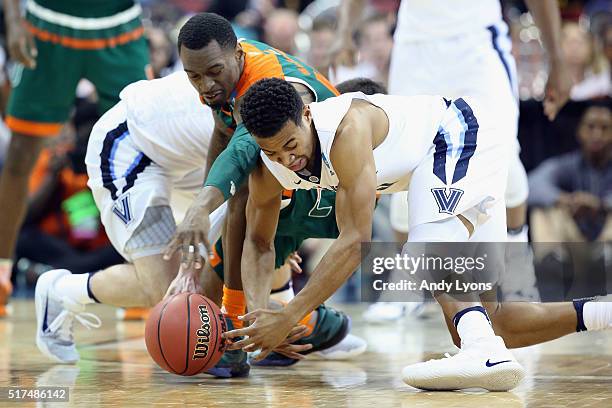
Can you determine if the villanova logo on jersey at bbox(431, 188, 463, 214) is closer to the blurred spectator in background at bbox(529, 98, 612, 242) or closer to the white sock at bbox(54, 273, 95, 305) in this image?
the white sock at bbox(54, 273, 95, 305)

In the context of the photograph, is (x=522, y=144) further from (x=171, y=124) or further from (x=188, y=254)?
(x=188, y=254)

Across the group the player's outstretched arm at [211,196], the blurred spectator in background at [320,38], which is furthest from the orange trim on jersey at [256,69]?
the blurred spectator in background at [320,38]

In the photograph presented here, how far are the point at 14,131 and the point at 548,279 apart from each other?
3921 millimetres

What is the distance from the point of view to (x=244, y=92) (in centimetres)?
458

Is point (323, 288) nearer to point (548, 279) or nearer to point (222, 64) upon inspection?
point (222, 64)

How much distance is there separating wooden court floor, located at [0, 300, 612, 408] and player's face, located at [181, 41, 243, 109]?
3.98 feet

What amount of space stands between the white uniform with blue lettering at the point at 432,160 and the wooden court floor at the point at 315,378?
29.9 inches

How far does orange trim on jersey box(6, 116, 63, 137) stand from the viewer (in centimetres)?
693

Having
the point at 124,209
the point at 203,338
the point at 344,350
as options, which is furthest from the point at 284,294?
the point at 203,338

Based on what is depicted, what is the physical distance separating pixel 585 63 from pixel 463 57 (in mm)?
3840

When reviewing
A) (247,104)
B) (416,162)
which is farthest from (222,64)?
(416,162)

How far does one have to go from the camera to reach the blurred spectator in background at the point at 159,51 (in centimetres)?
1015

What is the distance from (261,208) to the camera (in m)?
4.59

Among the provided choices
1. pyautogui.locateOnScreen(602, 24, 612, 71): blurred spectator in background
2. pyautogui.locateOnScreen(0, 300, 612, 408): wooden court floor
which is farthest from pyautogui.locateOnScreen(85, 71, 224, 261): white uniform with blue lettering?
pyautogui.locateOnScreen(602, 24, 612, 71): blurred spectator in background
